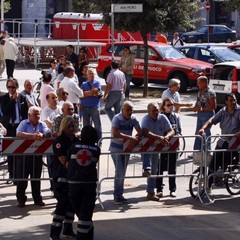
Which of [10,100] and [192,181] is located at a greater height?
[10,100]

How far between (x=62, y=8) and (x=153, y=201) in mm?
53807

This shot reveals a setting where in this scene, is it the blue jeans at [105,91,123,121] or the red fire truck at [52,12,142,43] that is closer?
the blue jeans at [105,91,123,121]

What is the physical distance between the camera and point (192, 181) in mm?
14758

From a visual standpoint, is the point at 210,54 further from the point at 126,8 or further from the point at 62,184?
the point at 62,184

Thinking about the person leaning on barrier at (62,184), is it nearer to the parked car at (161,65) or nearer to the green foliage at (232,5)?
the parked car at (161,65)

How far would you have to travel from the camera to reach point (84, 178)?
36.1ft

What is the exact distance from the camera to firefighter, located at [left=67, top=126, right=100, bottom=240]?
10961 millimetres

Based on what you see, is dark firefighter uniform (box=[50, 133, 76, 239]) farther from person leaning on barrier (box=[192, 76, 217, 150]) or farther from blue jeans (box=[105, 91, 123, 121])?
blue jeans (box=[105, 91, 123, 121])

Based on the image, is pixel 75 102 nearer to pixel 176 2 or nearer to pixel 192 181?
pixel 192 181

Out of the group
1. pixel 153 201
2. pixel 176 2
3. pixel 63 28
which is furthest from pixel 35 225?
pixel 63 28

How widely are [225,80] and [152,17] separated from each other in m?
4.59

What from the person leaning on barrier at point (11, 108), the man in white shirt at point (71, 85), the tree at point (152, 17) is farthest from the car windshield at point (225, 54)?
the person leaning on barrier at point (11, 108)

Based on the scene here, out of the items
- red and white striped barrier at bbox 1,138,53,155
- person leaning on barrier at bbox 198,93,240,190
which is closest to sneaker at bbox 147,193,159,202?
person leaning on barrier at bbox 198,93,240,190

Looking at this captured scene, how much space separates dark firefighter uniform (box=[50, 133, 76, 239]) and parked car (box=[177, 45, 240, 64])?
21222 millimetres
